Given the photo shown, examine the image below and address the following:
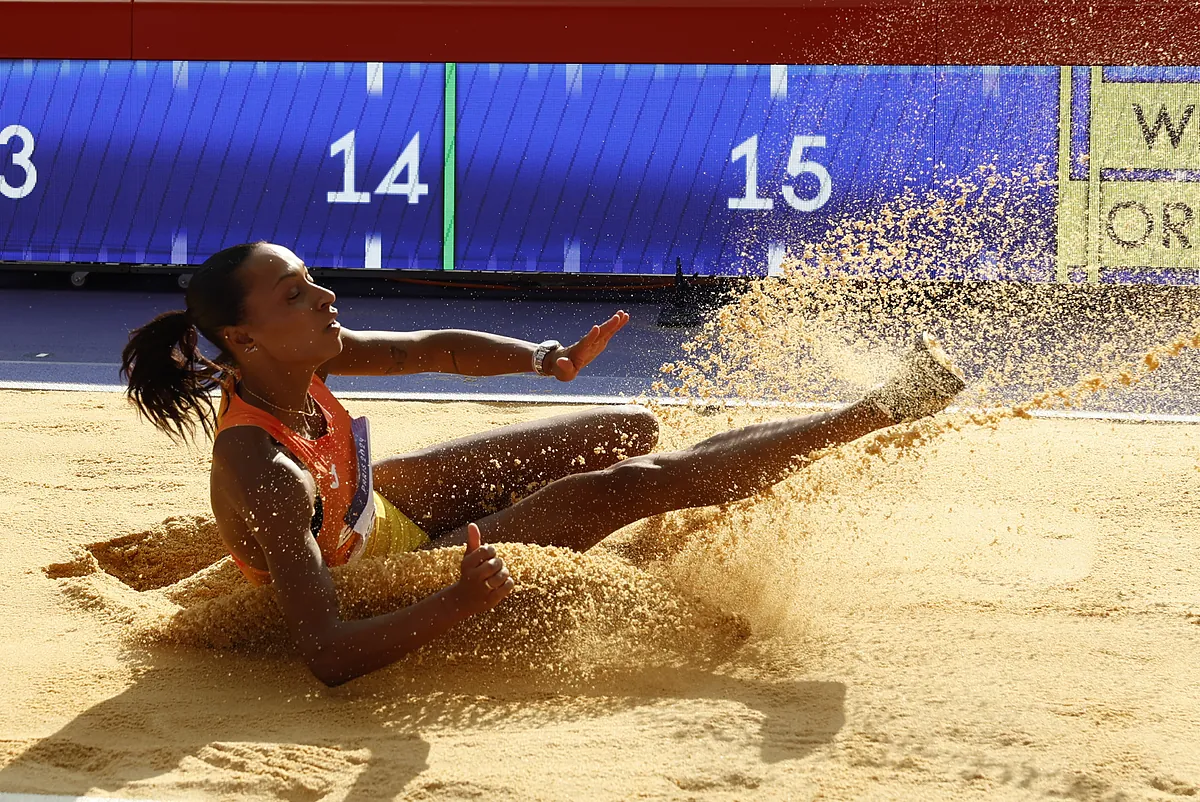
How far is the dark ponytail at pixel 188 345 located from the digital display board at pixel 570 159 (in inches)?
225

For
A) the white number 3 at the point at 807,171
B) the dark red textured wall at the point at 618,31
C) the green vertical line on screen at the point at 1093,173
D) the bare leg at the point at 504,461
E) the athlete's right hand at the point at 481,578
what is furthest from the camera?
the white number 3 at the point at 807,171

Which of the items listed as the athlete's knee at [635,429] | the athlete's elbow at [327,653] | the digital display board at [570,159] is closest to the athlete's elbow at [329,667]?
the athlete's elbow at [327,653]

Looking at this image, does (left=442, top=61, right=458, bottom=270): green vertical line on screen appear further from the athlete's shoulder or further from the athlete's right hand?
the athlete's right hand

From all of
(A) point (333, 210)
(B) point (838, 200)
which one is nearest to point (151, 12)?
(A) point (333, 210)

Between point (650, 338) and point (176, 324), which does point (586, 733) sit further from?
point (650, 338)

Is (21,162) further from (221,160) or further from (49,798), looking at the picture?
(49,798)

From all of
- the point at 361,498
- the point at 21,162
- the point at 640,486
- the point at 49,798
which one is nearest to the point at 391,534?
the point at 361,498

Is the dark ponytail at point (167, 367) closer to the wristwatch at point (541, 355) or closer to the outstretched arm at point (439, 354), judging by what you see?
the outstretched arm at point (439, 354)

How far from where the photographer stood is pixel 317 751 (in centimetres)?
228

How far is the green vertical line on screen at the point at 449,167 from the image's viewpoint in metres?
8.32

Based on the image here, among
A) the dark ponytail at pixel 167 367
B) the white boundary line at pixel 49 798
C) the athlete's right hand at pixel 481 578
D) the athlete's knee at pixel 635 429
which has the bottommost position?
the white boundary line at pixel 49 798

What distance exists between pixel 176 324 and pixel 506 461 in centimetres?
91

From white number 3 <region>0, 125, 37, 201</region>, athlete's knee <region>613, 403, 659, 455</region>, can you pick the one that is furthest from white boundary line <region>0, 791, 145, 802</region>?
white number 3 <region>0, 125, 37, 201</region>

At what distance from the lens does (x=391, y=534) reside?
299cm
